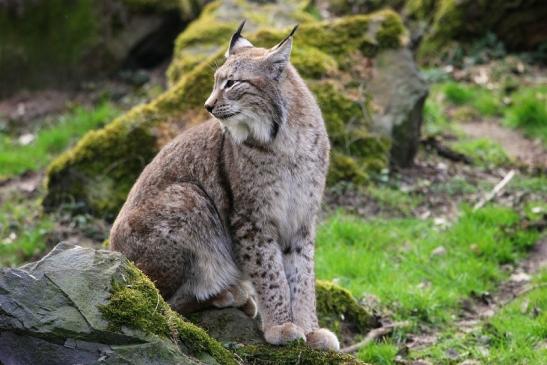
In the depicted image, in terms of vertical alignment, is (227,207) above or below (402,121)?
above

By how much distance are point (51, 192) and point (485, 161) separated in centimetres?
535

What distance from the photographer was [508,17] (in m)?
13.9

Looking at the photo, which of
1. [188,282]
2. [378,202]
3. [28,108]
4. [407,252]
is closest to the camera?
[188,282]

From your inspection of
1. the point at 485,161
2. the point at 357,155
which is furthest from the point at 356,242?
the point at 485,161

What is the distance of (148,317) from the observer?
4.56 meters

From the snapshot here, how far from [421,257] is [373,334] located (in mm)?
1739

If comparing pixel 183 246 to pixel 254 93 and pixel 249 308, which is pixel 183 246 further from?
pixel 254 93

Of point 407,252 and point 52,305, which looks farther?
point 407,252

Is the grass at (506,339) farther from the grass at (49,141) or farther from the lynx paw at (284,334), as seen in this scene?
the grass at (49,141)

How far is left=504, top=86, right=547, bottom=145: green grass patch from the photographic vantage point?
11.6 meters

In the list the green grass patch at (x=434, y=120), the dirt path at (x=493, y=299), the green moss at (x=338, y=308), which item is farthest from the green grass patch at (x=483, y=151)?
the green moss at (x=338, y=308)

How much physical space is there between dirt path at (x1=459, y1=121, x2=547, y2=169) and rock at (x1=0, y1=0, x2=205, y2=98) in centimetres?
500

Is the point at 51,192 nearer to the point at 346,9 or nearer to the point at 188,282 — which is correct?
the point at 188,282

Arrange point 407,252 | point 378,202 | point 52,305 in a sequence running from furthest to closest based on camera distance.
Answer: point 378,202, point 407,252, point 52,305
